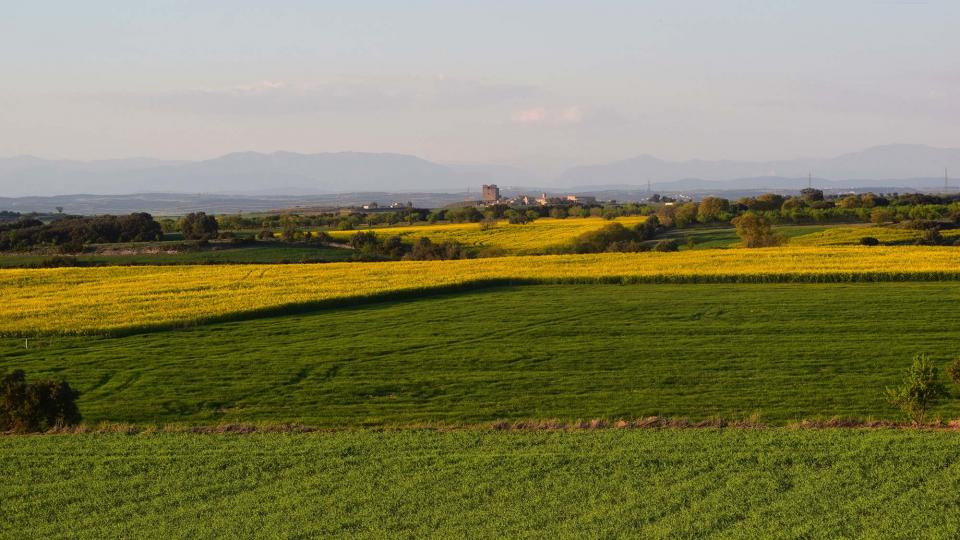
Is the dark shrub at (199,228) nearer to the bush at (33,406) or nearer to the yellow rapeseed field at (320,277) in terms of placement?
the yellow rapeseed field at (320,277)

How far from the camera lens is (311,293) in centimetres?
3819

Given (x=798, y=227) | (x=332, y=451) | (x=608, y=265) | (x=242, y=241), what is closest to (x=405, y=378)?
(x=332, y=451)

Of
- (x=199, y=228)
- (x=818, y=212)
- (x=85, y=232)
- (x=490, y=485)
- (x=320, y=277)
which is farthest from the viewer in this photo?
(x=818, y=212)

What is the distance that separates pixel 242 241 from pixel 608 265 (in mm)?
35206

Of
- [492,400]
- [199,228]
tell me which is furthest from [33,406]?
[199,228]

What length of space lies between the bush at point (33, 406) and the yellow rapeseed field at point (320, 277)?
12.4 meters

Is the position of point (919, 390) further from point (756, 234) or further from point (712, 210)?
point (712, 210)

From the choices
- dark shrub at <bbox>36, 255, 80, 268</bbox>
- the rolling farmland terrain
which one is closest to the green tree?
the rolling farmland terrain

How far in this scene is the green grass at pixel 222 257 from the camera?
59062 millimetres

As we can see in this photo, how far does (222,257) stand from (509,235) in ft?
87.0

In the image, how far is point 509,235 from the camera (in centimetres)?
7969

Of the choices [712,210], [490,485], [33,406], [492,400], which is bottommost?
[492,400]

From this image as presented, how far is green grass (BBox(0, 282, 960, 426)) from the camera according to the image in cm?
2116

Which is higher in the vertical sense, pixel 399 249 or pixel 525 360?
pixel 399 249
